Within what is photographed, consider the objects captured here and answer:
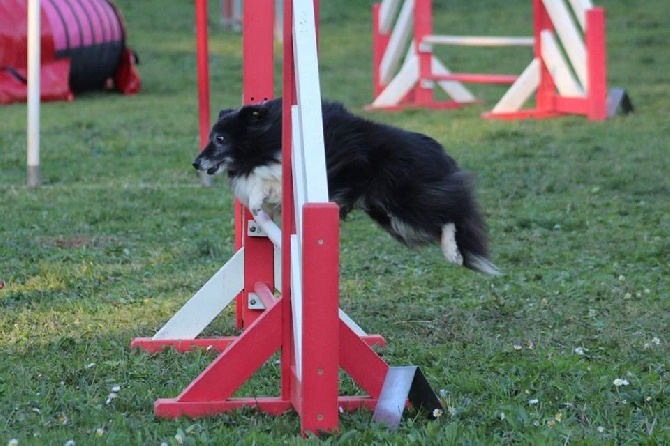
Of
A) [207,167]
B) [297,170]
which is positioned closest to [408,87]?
[207,167]

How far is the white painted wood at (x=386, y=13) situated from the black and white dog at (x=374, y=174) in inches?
312

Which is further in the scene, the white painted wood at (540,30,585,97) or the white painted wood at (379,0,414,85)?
the white painted wood at (379,0,414,85)

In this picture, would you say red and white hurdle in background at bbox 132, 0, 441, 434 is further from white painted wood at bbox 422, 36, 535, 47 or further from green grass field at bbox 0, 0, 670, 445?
white painted wood at bbox 422, 36, 535, 47

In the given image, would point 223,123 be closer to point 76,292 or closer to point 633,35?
point 76,292

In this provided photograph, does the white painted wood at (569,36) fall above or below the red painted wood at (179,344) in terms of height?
above

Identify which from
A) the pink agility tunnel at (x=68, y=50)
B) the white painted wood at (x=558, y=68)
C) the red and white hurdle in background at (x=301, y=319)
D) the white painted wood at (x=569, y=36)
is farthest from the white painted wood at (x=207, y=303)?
the pink agility tunnel at (x=68, y=50)

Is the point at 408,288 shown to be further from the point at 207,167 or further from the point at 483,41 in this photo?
the point at 483,41

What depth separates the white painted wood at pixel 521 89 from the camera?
420 inches

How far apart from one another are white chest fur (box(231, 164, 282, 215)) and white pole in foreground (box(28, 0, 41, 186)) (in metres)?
3.78

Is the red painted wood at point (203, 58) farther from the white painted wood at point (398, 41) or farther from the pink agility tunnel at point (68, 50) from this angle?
the pink agility tunnel at point (68, 50)

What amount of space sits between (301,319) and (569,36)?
25.5 ft

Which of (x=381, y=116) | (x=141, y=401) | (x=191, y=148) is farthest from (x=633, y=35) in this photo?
(x=141, y=401)

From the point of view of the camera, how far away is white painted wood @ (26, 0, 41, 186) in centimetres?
737

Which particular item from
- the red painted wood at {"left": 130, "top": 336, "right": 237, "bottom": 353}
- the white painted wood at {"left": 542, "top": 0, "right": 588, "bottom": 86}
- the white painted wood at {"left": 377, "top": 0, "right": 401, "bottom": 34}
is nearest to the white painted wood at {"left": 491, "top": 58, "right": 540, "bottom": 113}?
the white painted wood at {"left": 542, "top": 0, "right": 588, "bottom": 86}
